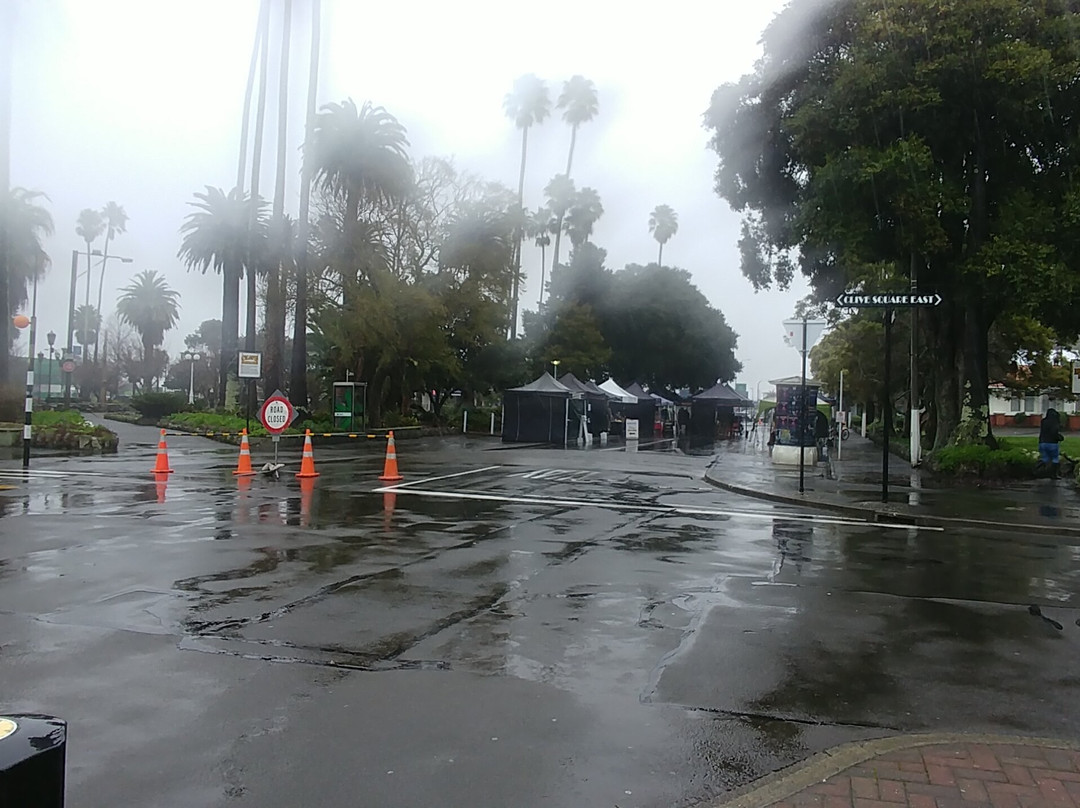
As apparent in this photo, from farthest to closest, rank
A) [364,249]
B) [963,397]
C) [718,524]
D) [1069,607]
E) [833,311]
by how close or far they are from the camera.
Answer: [364,249] < [833,311] < [963,397] < [718,524] < [1069,607]

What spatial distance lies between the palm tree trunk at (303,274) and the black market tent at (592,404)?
35.4ft

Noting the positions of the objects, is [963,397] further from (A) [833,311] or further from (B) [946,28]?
(A) [833,311]

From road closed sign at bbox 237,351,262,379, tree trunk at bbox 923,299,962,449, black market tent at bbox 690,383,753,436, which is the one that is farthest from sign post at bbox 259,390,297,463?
black market tent at bbox 690,383,753,436

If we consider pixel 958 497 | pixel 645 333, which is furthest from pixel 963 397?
pixel 645 333

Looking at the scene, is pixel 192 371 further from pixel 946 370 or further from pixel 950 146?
pixel 950 146

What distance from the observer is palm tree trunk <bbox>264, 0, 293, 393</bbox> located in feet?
116

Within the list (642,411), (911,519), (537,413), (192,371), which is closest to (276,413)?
(911,519)

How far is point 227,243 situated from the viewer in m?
39.8

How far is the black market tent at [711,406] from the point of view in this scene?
48750 millimetres

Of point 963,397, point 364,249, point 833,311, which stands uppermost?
point 364,249

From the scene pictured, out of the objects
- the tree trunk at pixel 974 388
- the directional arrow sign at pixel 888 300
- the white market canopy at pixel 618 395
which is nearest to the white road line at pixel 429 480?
the directional arrow sign at pixel 888 300

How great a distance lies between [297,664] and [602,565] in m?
4.16

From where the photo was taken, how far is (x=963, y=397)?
21.8 metres

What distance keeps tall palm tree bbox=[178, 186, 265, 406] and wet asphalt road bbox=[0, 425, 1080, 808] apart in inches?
1099
